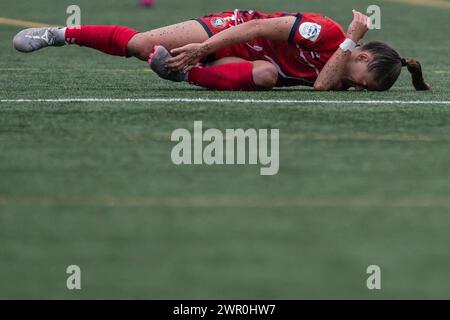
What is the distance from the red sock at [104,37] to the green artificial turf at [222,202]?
1.31 ft

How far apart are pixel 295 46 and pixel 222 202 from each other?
3.05 m

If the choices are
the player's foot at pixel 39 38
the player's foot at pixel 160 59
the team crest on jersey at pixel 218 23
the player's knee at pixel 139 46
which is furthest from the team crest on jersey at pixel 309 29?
the player's foot at pixel 39 38

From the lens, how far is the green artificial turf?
303 centimetres

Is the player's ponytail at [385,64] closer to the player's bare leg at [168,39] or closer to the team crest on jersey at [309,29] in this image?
the team crest on jersey at [309,29]

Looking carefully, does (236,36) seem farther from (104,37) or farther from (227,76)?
(104,37)

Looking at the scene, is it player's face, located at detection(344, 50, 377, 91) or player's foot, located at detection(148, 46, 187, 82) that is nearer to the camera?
player's foot, located at detection(148, 46, 187, 82)

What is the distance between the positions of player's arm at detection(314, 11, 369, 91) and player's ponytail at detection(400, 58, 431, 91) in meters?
0.31

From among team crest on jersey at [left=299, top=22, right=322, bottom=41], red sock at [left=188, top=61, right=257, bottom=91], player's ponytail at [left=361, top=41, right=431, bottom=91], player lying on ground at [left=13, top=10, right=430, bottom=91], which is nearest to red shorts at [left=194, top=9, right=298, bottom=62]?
player lying on ground at [left=13, top=10, right=430, bottom=91]

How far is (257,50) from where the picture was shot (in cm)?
691

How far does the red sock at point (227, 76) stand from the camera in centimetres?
674

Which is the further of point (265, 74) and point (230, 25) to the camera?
point (230, 25)

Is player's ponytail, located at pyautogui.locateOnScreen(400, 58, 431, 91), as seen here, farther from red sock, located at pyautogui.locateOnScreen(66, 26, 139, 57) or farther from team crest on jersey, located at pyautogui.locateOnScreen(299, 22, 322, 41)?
red sock, located at pyautogui.locateOnScreen(66, 26, 139, 57)

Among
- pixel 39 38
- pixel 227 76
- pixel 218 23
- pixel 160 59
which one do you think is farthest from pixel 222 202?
pixel 39 38
